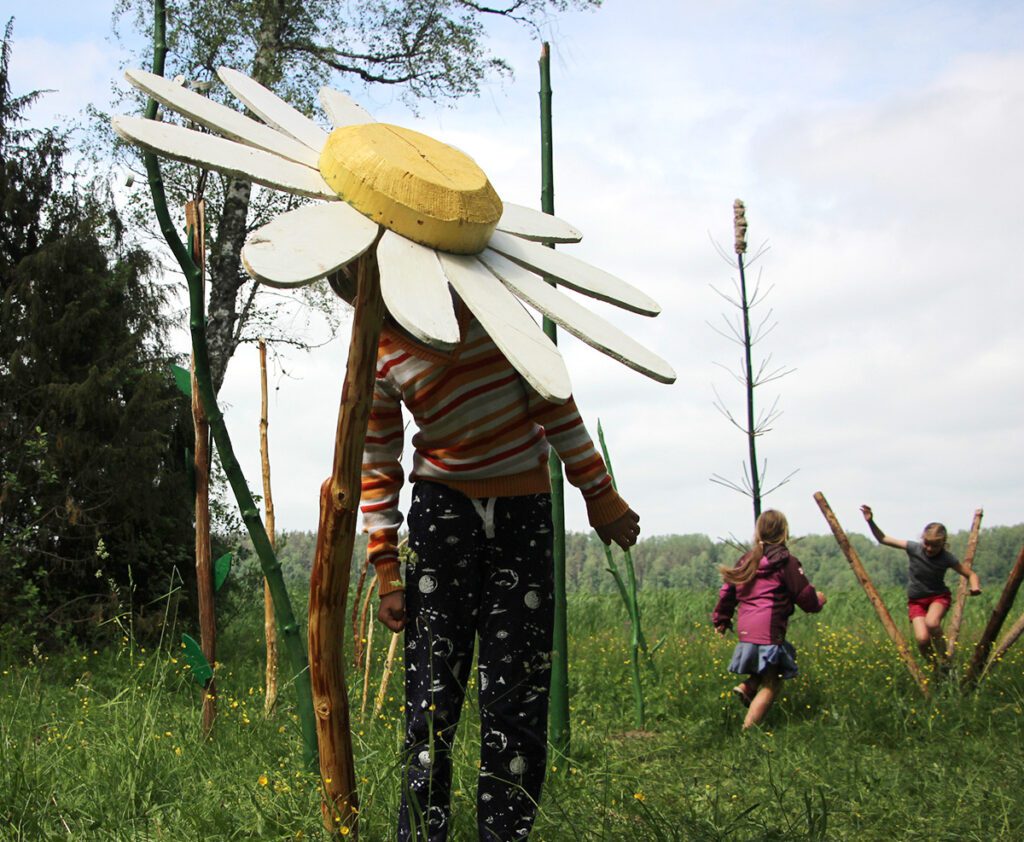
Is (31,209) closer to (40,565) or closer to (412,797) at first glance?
(40,565)

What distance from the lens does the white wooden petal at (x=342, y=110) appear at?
7.98ft

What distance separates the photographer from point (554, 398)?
1719 millimetres

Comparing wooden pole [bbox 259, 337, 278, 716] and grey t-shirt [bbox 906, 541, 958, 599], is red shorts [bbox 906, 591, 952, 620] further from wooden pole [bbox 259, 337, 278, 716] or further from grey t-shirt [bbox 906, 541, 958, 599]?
wooden pole [bbox 259, 337, 278, 716]

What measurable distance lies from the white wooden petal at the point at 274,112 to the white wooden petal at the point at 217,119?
2.8 inches

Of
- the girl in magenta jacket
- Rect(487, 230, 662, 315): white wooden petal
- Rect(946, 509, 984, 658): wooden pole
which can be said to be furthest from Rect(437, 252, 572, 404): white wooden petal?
Rect(946, 509, 984, 658): wooden pole

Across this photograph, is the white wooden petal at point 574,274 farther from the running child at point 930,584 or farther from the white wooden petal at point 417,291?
the running child at point 930,584

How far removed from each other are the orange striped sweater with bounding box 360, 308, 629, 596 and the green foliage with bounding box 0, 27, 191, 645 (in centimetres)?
479

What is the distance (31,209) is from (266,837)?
22.0ft

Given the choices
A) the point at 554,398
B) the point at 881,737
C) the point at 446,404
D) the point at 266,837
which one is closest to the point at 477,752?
the point at 266,837

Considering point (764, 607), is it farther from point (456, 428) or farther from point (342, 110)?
point (342, 110)

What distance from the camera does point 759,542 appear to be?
17.9 ft

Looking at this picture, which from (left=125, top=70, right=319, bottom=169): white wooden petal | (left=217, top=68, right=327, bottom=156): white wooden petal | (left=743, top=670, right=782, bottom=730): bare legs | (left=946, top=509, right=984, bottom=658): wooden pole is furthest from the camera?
(left=946, top=509, right=984, bottom=658): wooden pole

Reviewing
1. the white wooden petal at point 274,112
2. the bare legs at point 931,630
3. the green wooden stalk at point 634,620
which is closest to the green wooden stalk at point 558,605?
the green wooden stalk at point 634,620

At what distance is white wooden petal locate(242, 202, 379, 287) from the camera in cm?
172
